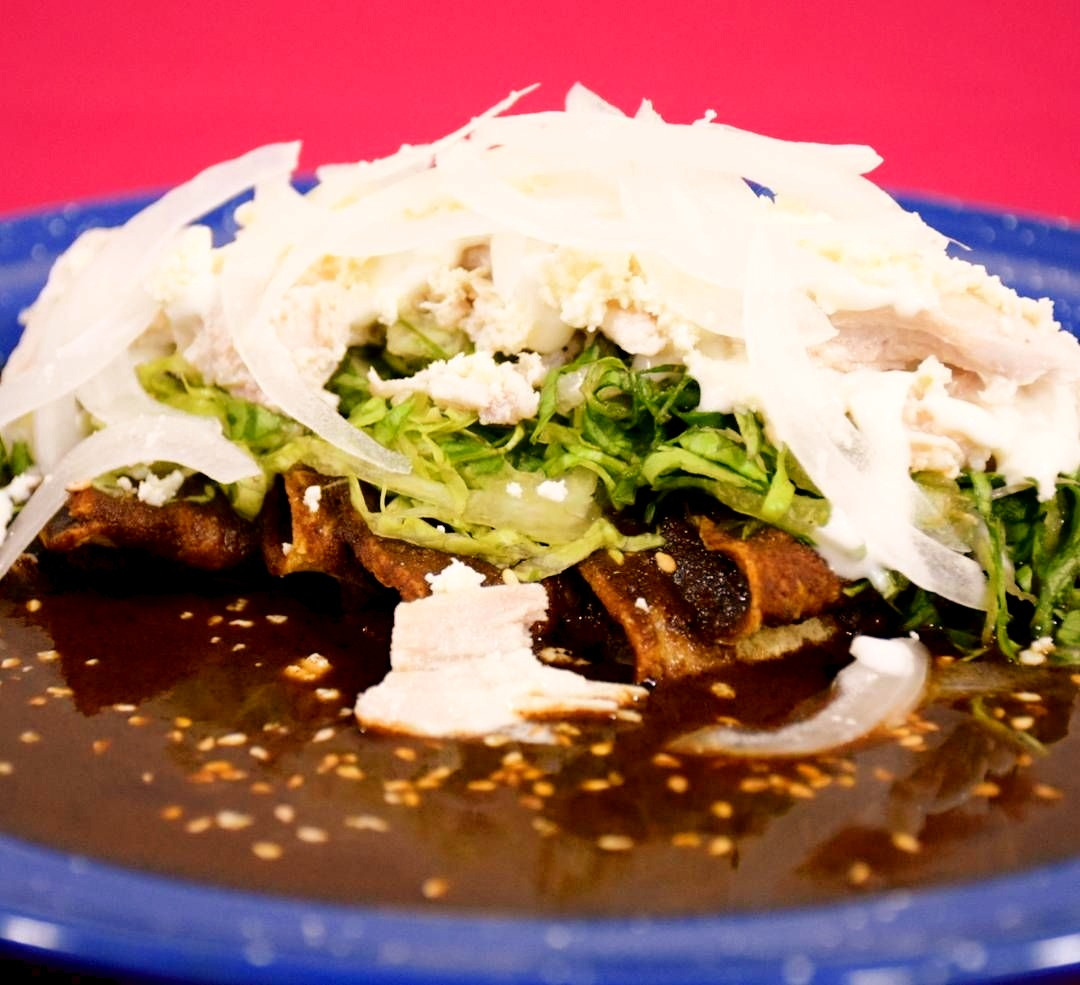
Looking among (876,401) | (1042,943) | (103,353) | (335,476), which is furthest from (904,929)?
(103,353)

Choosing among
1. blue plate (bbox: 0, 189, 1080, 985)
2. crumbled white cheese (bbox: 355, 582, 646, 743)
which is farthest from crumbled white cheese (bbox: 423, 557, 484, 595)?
blue plate (bbox: 0, 189, 1080, 985)

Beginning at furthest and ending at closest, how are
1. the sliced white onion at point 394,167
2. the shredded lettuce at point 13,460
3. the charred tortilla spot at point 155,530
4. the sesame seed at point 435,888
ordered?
the shredded lettuce at point 13,460 → the sliced white onion at point 394,167 → the charred tortilla spot at point 155,530 → the sesame seed at point 435,888

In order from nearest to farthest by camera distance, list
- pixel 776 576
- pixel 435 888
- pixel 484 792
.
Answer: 1. pixel 435 888
2. pixel 484 792
3. pixel 776 576

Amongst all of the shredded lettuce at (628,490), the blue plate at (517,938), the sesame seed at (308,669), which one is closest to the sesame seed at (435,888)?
the blue plate at (517,938)

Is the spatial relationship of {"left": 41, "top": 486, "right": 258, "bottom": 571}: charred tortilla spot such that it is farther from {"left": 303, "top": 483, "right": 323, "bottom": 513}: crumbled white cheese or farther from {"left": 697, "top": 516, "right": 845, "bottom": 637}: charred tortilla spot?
{"left": 697, "top": 516, "right": 845, "bottom": 637}: charred tortilla spot

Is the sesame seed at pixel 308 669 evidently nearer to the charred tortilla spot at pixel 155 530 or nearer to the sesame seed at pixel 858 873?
the charred tortilla spot at pixel 155 530

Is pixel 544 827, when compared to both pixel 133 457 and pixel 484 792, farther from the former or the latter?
pixel 133 457

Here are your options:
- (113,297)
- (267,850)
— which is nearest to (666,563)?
(267,850)
